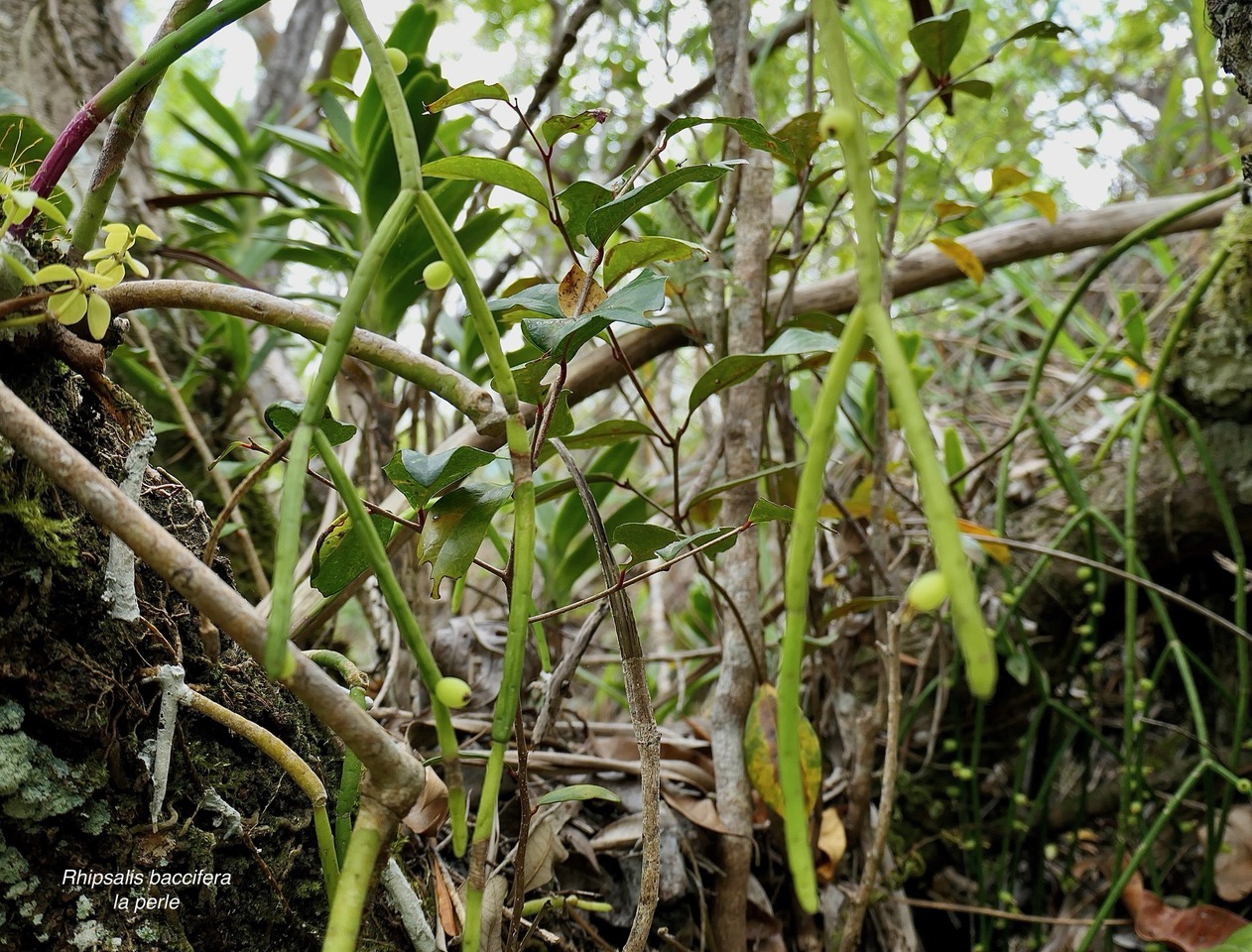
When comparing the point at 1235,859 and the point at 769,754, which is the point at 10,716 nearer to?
the point at 769,754

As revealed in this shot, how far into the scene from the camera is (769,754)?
720 mm

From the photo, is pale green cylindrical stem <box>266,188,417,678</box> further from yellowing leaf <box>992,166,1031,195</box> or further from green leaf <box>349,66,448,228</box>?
yellowing leaf <box>992,166,1031,195</box>

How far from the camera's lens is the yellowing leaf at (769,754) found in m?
0.72

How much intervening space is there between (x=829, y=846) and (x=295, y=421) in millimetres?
675

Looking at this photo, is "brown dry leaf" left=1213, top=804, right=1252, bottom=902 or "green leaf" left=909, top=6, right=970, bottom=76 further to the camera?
"brown dry leaf" left=1213, top=804, right=1252, bottom=902

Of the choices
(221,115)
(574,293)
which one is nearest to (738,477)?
(574,293)

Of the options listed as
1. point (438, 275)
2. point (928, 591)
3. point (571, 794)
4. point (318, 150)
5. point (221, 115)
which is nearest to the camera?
point (928, 591)

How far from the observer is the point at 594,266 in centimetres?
49

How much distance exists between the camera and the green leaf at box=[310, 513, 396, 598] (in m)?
0.47

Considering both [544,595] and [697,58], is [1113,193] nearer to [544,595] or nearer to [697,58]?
[697,58]

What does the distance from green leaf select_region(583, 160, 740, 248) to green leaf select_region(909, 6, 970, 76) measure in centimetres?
38

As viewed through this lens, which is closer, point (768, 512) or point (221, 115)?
point (768, 512)

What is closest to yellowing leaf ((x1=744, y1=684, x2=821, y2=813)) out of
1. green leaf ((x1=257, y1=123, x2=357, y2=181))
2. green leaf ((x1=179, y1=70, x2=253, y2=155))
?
green leaf ((x1=257, y1=123, x2=357, y2=181))

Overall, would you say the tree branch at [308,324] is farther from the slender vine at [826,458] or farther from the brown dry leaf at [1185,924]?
the brown dry leaf at [1185,924]
